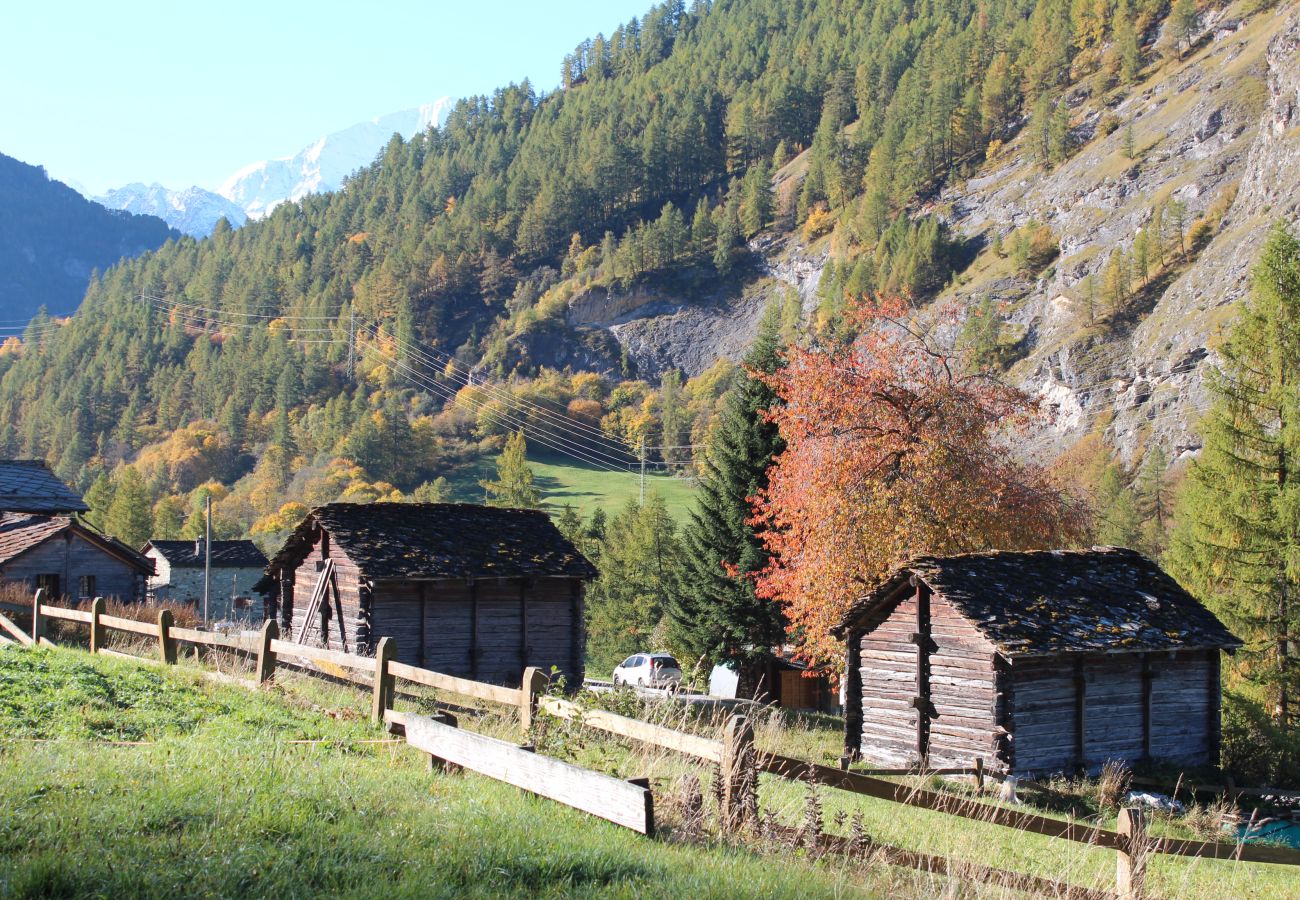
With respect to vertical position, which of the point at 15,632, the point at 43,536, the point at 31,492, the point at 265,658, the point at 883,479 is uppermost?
the point at 883,479

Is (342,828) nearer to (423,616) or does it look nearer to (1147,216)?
(423,616)

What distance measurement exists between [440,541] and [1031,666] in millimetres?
16200

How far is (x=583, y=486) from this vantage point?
13625 cm

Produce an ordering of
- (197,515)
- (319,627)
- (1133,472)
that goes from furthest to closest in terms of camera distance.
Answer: (197,515) → (1133,472) → (319,627)

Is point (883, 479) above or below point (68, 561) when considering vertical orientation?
above

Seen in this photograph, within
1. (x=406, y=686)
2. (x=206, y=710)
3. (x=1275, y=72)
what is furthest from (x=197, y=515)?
(x=1275, y=72)

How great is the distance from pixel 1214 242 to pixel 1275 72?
2608 cm

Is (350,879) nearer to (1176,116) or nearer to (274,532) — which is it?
(274,532)

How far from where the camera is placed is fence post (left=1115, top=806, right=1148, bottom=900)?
7.67 meters

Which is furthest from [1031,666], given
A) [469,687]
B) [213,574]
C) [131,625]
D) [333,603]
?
[213,574]

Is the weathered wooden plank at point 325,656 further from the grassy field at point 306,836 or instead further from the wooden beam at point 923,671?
the wooden beam at point 923,671

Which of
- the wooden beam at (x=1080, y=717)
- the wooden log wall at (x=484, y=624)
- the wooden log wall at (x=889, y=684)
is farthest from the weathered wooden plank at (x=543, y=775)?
the wooden log wall at (x=484, y=624)

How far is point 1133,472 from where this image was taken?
105m

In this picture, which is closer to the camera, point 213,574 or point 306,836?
point 306,836
